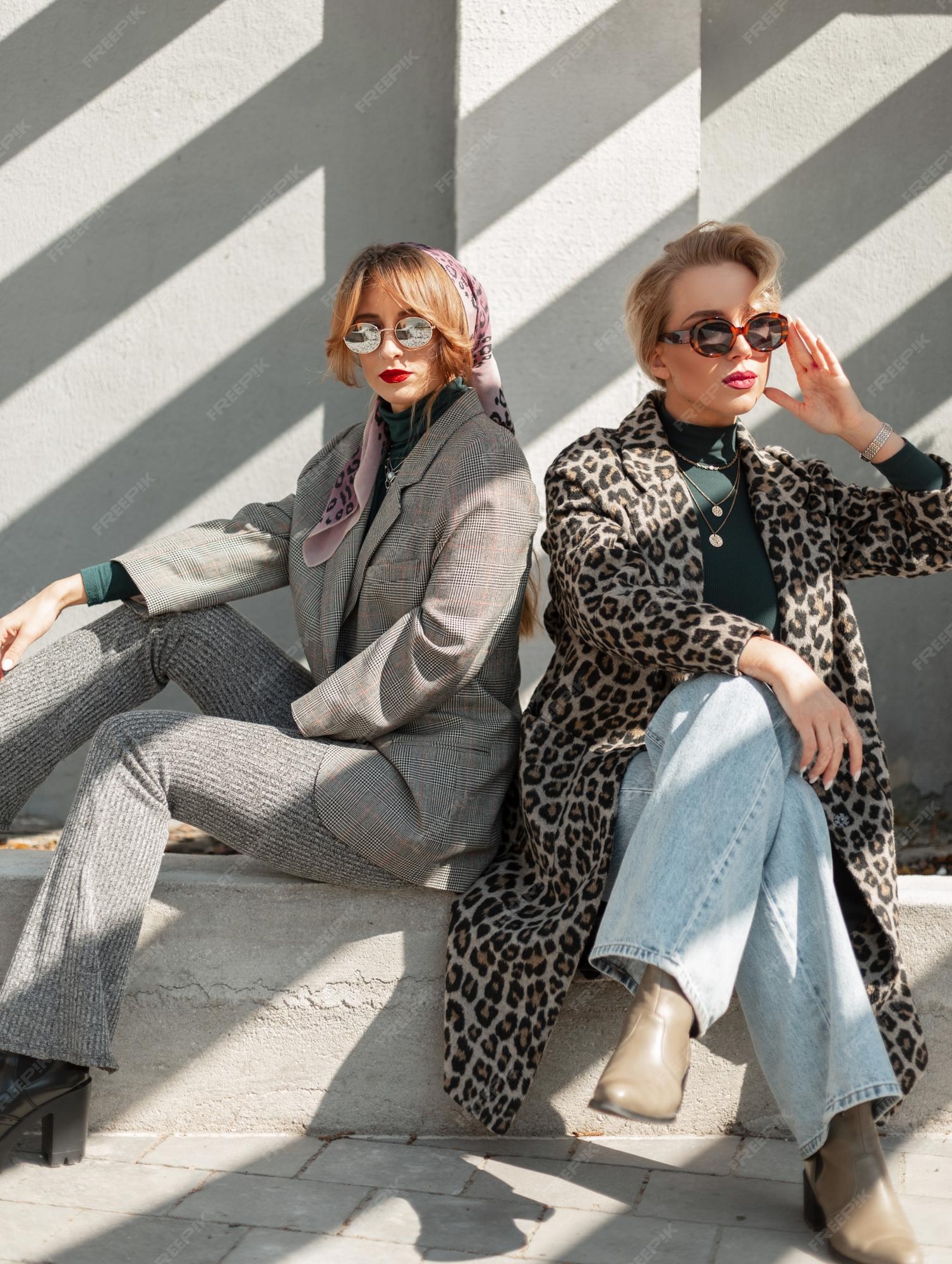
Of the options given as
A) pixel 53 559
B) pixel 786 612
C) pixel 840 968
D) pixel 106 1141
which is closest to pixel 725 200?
pixel 786 612

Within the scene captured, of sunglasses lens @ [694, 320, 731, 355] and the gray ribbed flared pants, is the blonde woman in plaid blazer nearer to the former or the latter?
the gray ribbed flared pants

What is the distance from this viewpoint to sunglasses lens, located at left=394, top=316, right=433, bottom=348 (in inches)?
114

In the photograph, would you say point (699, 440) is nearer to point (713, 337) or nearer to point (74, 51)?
point (713, 337)

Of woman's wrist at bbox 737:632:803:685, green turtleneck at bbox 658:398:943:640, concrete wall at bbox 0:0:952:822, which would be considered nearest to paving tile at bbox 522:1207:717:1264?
woman's wrist at bbox 737:632:803:685

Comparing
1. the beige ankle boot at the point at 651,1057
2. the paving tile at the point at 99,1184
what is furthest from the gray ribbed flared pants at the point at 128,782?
the beige ankle boot at the point at 651,1057

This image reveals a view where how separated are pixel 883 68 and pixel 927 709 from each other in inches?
86.6

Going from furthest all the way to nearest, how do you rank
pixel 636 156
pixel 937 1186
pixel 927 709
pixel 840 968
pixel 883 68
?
pixel 927 709 → pixel 883 68 → pixel 636 156 → pixel 937 1186 → pixel 840 968

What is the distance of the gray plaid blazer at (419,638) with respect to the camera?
2777 millimetres

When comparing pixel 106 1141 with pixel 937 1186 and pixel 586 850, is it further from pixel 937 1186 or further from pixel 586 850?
pixel 937 1186

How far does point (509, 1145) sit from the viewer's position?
2840 millimetres

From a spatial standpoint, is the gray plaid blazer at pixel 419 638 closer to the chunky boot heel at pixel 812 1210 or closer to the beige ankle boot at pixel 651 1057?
the beige ankle boot at pixel 651 1057

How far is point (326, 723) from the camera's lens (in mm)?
2842

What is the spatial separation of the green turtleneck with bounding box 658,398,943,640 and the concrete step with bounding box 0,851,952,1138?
2.37 ft

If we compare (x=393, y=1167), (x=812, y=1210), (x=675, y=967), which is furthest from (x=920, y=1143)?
(x=393, y=1167)
